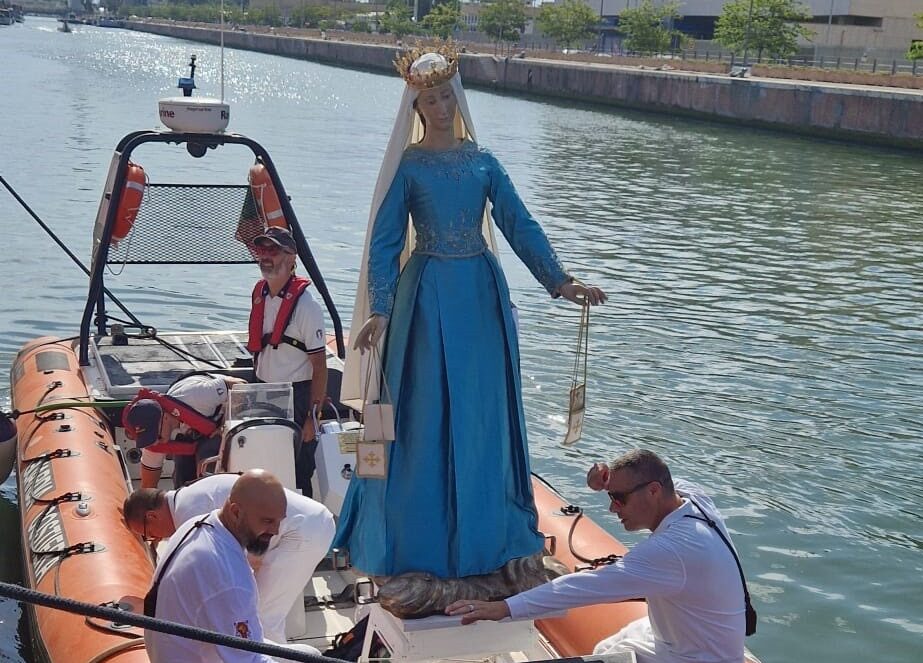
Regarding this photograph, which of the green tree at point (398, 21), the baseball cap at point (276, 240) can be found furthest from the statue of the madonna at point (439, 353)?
the green tree at point (398, 21)

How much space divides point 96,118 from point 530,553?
32.4 meters

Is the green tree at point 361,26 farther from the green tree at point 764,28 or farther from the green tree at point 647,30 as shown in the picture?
the green tree at point 764,28

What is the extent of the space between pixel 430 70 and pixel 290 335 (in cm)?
200

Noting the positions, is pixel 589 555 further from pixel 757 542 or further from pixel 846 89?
pixel 846 89

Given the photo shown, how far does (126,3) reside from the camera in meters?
183

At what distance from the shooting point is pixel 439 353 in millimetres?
4410

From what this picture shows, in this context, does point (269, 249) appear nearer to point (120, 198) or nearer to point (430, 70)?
point (430, 70)

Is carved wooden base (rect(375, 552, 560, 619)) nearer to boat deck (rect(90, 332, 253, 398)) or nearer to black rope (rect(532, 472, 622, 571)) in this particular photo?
black rope (rect(532, 472, 622, 571))

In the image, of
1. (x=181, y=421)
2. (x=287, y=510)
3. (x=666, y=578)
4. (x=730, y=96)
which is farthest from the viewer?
(x=730, y=96)

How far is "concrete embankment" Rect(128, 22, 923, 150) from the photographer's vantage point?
3559 cm

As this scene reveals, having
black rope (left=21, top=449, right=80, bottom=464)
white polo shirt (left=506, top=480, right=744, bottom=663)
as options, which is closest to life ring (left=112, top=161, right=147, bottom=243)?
black rope (left=21, top=449, right=80, bottom=464)

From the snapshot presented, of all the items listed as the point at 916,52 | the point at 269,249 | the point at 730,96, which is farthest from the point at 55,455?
the point at 916,52

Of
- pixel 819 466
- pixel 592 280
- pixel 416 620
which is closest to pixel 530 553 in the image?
pixel 416 620

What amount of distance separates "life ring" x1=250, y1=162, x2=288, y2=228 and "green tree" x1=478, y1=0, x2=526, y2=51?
244ft
